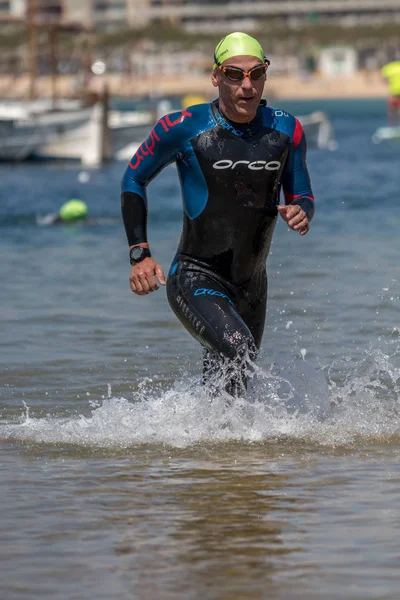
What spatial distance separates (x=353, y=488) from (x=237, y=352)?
0.83m

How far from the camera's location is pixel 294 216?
561 cm

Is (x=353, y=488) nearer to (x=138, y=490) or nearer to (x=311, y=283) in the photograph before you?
(x=138, y=490)

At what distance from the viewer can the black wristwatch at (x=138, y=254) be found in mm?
5773

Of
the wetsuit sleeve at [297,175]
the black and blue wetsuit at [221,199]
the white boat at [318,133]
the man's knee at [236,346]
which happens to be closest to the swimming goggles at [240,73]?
the black and blue wetsuit at [221,199]

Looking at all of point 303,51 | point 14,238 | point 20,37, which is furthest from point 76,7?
point 14,238

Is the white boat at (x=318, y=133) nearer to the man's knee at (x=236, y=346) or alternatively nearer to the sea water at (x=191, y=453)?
the sea water at (x=191, y=453)

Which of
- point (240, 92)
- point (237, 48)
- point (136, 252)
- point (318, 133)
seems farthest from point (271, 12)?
point (136, 252)

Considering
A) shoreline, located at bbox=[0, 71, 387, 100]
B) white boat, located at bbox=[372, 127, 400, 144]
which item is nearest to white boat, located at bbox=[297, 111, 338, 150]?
white boat, located at bbox=[372, 127, 400, 144]

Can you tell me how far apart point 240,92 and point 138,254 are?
2.94 ft

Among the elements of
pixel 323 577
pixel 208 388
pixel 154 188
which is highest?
pixel 154 188

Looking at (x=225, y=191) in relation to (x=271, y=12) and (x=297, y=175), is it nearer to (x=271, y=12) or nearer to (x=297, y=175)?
(x=297, y=175)

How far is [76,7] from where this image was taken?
502 ft

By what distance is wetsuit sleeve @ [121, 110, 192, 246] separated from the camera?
5859 millimetres

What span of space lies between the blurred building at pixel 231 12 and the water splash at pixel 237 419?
152 meters
